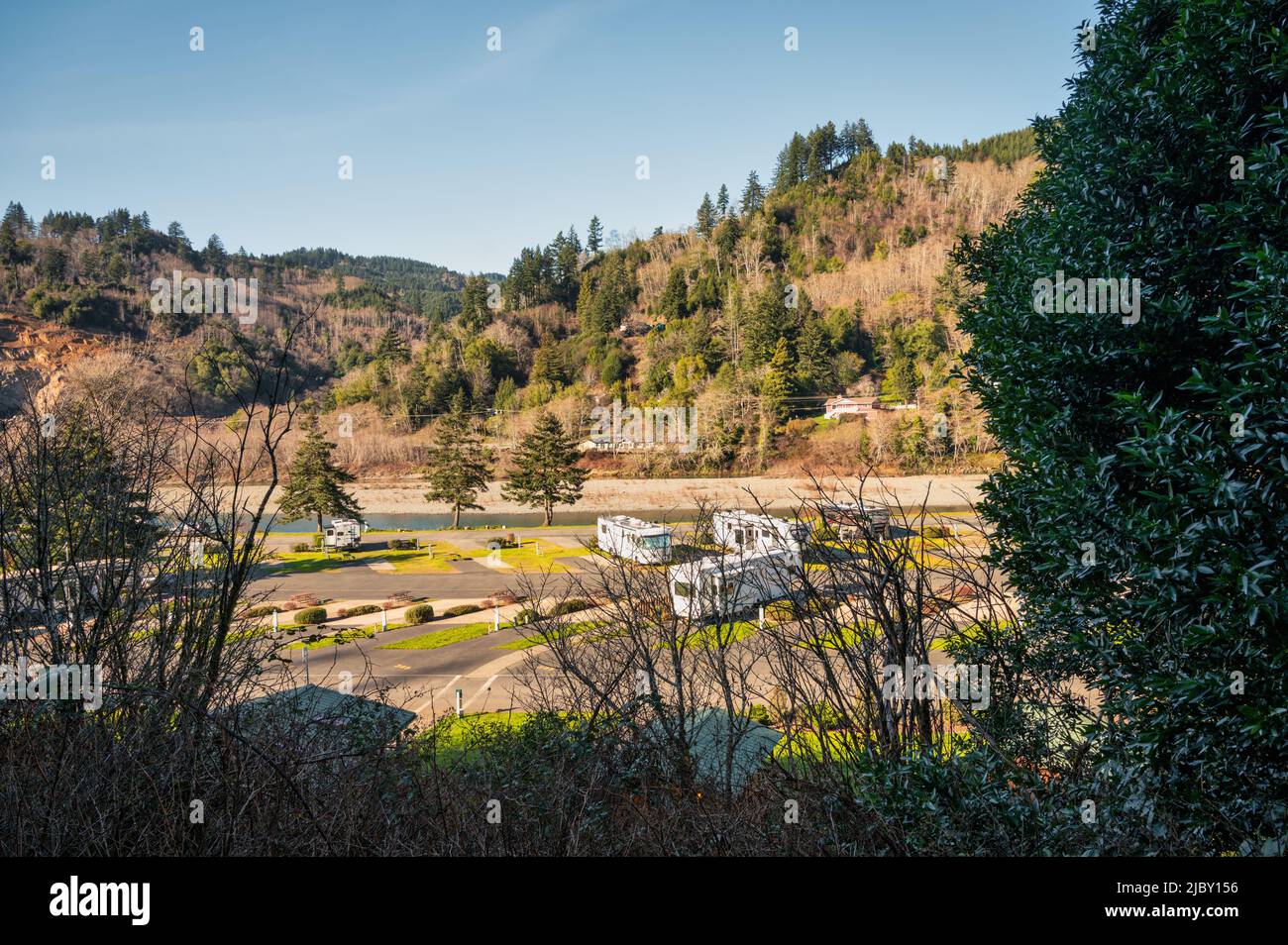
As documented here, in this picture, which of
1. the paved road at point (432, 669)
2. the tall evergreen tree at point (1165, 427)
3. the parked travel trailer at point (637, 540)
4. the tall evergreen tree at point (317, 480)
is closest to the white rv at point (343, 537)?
the tall evergreen tree at point (317, 480)

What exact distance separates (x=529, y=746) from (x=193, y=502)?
333 cm

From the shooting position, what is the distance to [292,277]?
3312 inches

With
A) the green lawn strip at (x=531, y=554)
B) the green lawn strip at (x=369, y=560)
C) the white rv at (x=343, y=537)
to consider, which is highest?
the white rv at (x=343, y=537)

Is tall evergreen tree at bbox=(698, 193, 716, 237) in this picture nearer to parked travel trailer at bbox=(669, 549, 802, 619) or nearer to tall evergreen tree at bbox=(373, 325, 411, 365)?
tall evergreen tree at bbox=(373, 325, 411, 365)

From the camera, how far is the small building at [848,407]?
1821 inches

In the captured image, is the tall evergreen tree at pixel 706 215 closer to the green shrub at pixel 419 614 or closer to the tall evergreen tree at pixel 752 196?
the tall evergreen tree at pixel 752 196

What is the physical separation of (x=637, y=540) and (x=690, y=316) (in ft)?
201

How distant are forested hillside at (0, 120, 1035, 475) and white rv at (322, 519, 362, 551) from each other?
15.2 meters

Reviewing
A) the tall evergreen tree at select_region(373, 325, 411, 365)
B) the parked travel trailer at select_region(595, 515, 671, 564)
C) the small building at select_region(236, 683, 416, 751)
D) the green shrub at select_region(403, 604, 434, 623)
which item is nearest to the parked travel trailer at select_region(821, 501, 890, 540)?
the small building at select_region(236, 683, 416, 751)

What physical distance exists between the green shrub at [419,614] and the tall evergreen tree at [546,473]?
18245mm

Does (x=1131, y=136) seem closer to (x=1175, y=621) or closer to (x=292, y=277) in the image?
(x=1175, y=621)

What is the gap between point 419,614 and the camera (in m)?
16.9

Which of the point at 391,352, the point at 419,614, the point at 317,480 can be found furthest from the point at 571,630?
the point at 391,352
